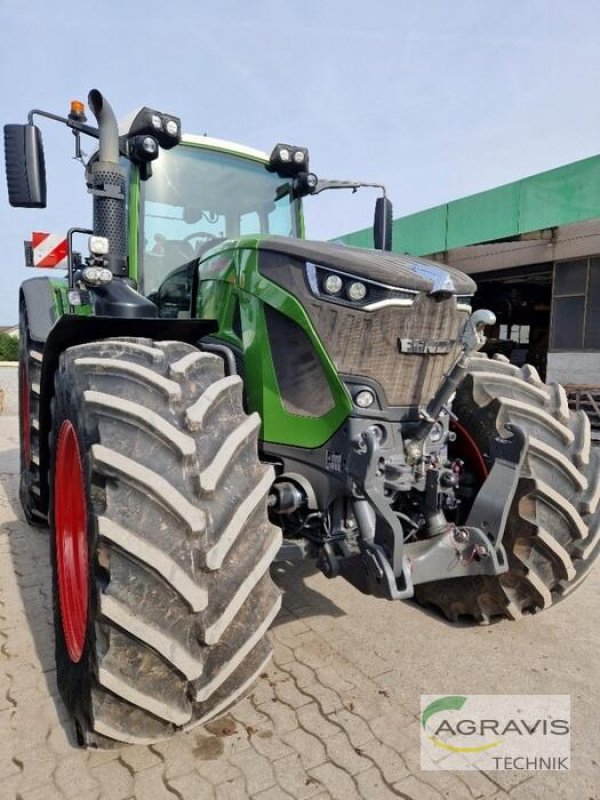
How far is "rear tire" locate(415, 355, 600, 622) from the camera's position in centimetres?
265

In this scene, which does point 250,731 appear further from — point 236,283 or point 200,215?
point 200,215

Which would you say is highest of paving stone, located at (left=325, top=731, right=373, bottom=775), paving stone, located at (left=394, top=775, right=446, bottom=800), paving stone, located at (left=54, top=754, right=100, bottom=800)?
paving stone, located at (left=54, top=754, right=100, bottom=800)

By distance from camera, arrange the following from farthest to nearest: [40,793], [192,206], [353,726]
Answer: [192,206] < [353,726] < [40,793]

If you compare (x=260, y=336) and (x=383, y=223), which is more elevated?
(x=383, y=223)

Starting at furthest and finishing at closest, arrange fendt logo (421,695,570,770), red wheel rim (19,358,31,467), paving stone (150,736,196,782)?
1. red wheel rim (19,358,31,467)
2. fendt logo (421,695,570,770)
3. paving stone (150,736,196,782)

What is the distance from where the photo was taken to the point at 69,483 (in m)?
2.48

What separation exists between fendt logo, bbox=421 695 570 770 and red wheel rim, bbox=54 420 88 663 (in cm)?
137

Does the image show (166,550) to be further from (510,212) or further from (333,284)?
(510,212)

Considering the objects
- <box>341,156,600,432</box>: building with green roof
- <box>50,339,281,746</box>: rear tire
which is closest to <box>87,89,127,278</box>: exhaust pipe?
<box>50,339,281,746</box>: rear tire

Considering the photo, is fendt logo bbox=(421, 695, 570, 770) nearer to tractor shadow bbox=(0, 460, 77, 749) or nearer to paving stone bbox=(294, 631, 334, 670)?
paving stone bbox=(294, 631, 334, 670)

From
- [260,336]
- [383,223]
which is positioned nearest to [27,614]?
[260,336]

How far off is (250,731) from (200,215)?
104 inches

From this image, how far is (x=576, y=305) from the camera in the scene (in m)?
12.2

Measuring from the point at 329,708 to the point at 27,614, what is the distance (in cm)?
172
